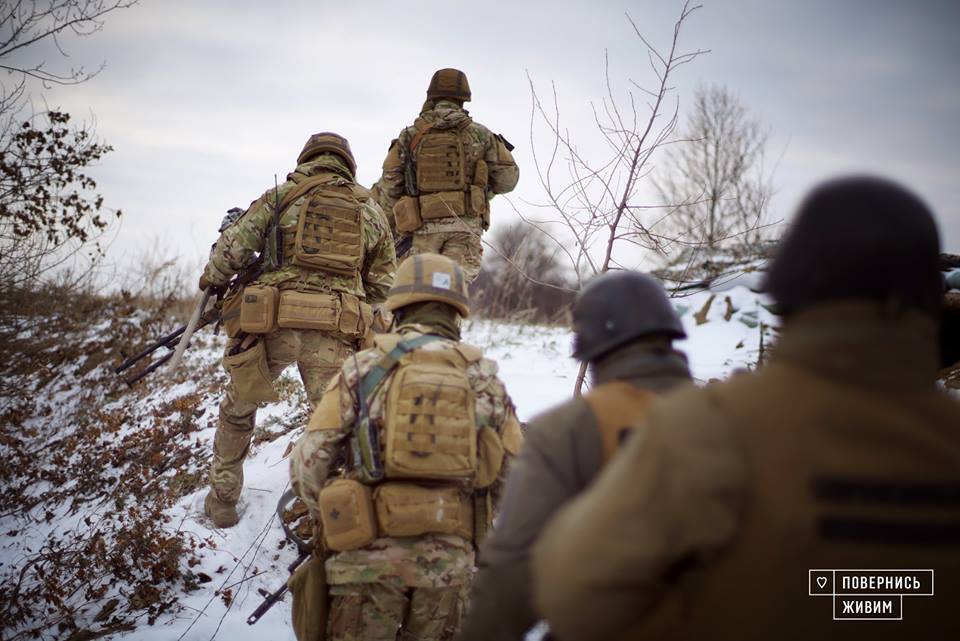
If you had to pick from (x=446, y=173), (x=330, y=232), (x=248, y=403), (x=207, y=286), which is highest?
(x=446, y=173)

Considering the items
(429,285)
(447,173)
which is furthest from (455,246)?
(429,285)

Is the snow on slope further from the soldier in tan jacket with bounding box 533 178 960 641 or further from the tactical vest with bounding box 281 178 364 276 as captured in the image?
the soldier in tan jacket with bounding box 533 178 960 641

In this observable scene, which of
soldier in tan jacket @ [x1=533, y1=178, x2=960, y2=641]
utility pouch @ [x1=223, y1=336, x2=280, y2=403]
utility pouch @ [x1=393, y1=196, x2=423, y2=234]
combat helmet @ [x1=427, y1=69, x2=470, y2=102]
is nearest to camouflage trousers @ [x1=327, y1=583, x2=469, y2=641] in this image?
soldier in tan jacket @ [x1=533, y1=178, x2=960, y2=641]

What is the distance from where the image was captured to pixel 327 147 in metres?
4.36

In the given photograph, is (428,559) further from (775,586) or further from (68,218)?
(68,218)

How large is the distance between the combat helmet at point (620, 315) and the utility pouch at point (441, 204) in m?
3.67

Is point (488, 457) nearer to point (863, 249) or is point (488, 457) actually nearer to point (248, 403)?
point (863, 249)

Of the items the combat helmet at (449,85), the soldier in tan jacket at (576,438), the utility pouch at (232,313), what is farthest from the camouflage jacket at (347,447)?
the combat helmet at (449,85)

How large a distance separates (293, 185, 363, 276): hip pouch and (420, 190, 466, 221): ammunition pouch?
1190mm

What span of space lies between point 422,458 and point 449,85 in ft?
13.8

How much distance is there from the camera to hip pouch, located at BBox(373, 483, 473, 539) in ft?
7.40

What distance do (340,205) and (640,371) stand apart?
10.2ft

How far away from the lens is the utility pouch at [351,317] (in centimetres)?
404

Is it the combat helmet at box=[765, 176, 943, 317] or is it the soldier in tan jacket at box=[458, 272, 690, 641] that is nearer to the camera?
the combat helmet at box=[765, 176, 943, 317]
